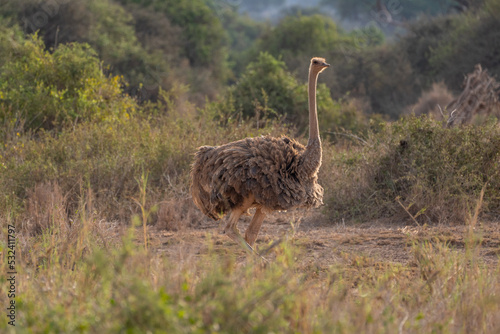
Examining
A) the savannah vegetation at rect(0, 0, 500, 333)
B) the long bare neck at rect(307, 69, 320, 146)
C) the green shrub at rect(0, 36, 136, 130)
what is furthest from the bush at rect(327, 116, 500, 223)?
the green shrub at rect(0, 36, 136, 130)

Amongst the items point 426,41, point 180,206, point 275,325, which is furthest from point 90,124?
point 426,41

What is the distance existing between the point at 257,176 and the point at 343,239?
142cm

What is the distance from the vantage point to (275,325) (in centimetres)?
273

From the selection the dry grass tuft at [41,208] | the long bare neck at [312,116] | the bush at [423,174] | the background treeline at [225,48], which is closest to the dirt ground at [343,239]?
the bush at [423,174]

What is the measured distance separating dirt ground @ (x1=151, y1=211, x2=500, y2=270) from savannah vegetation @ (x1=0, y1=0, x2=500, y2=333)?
0.13ft

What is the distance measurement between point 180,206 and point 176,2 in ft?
49.2

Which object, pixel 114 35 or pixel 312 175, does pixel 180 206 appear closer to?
pixel 312 175

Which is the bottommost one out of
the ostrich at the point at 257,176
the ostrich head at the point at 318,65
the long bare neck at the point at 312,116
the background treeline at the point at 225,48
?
the background treeline at the point at 225,48

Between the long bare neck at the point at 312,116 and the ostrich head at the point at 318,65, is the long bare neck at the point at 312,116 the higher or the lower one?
the lower one

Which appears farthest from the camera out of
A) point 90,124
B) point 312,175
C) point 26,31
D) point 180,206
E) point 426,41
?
point 426,41

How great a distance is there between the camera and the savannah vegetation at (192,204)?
2.88 meters

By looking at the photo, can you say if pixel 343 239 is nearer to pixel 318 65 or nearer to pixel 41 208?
pixel 318 65

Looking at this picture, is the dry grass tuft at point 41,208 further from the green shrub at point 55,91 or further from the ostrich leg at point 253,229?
the green shrub at point 55,91

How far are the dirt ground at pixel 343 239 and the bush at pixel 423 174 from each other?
0.66 ft
